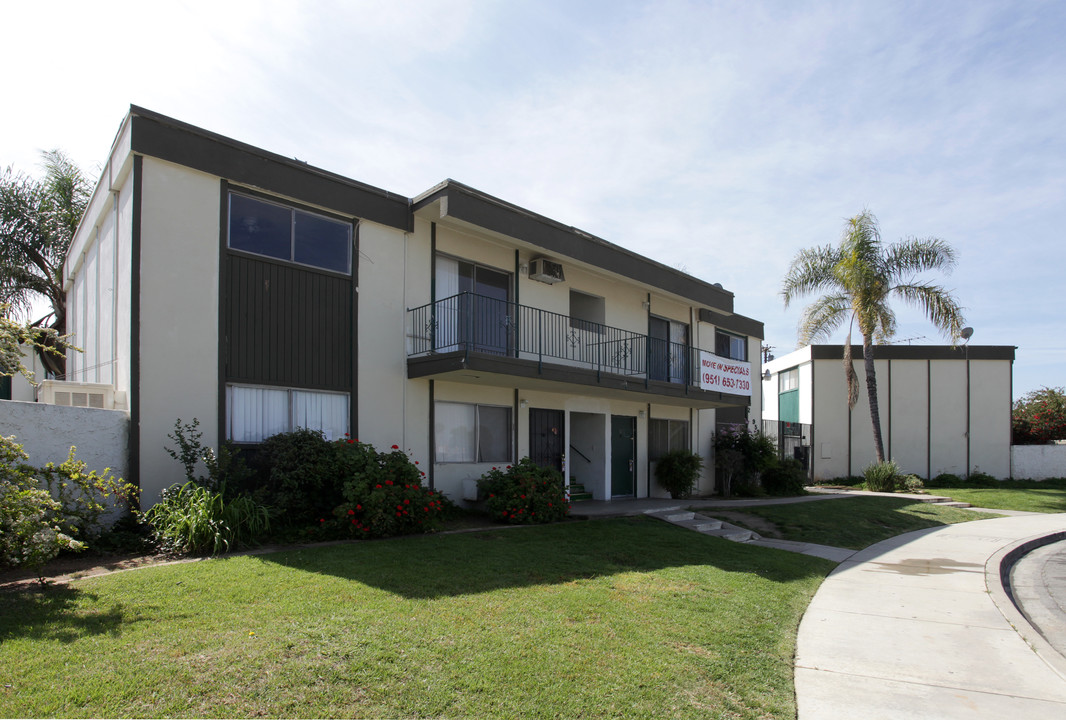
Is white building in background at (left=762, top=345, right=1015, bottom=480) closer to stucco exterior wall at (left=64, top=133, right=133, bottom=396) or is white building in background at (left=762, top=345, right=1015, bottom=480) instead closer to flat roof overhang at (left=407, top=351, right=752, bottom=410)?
flat roof overhang at (left=407, top=351, right=752, bottom=410)

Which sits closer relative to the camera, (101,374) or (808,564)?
(808,564)

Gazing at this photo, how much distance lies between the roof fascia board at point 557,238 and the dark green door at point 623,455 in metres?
3.58

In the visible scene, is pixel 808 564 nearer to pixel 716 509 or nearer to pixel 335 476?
pixel 716 509

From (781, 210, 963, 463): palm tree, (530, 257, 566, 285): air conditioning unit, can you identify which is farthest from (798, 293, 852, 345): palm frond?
(530, 257, 566, 285): air conditioning unit

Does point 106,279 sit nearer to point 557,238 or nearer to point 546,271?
point 546,271

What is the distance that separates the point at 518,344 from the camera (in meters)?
14.0

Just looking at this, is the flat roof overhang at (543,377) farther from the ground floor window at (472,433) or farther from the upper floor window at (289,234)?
the upper floor window at (289,234)

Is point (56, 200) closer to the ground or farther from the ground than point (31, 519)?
farther from the ground

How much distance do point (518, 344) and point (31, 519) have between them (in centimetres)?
909

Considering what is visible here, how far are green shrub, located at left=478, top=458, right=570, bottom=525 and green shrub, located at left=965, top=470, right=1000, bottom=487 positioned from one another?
19.6m

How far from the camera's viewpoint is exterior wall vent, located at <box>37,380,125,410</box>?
A: 9.88 m

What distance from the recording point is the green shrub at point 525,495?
11938 mm

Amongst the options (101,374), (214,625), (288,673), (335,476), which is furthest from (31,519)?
(101,374)

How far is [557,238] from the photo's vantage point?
14852mm
